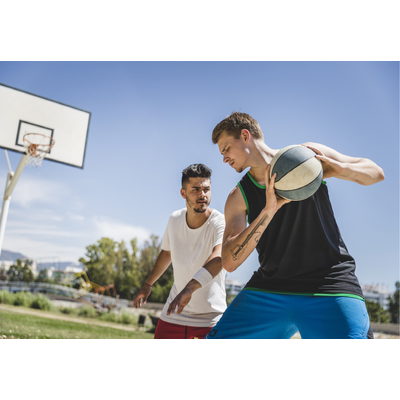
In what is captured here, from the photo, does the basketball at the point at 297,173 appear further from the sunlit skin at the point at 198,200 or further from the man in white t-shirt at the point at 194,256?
the sunlit skin at the point at 198,200

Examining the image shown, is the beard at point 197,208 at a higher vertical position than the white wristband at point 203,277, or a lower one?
higher

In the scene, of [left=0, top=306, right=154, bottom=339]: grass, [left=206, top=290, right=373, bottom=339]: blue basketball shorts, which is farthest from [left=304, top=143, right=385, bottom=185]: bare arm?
[left=0, top=306, right=154, bottom=339]: grass

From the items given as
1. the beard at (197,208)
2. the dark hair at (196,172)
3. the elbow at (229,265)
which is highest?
the dark hair at (196,172)

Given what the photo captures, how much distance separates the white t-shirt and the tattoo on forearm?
2.62 ft

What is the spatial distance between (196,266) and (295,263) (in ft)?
4.01

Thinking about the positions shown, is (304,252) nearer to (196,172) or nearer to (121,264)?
(196,172)

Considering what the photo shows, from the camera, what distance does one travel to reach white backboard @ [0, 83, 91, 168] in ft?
31.6

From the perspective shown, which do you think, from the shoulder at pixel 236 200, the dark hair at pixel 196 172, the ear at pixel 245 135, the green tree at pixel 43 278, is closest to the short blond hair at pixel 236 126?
the ear at pixel 245 135

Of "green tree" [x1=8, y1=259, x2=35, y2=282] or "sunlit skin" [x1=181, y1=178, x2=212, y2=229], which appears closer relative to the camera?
"sunlit skin" [x1=181, y1=178, x2=212, y2=229]

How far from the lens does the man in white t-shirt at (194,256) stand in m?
3.19

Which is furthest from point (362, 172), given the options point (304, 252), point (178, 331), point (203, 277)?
point (178, 331)

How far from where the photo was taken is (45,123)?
10.2 meters

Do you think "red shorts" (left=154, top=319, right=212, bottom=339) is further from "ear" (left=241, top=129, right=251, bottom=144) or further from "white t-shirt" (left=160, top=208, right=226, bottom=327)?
"ear" (left=241, top=129, right=251, bottom=144)
